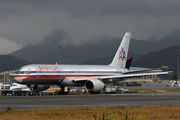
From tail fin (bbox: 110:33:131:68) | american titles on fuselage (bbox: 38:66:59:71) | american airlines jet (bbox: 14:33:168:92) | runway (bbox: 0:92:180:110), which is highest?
tail fin (bbox: 110:33:131:68)

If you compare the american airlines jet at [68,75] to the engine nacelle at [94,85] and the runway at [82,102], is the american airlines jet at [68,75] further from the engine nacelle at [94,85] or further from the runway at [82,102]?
the runway at [82,102]

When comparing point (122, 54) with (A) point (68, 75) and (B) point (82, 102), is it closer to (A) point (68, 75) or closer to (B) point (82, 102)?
(A) point (68, 75)

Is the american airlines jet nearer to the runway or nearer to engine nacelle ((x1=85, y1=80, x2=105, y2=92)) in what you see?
engine nacelle ((x1=85, y1=80, x2=105, y2=92))

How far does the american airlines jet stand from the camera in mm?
52531

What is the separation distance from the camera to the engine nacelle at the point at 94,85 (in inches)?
2188

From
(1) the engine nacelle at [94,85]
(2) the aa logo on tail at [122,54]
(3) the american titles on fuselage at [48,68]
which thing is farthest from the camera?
(2) the aa logo on tail at [122,54]

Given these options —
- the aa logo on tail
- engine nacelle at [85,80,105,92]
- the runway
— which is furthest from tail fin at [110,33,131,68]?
the runway

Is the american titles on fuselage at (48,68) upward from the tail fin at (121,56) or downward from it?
downward

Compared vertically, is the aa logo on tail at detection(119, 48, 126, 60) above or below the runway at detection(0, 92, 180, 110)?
above

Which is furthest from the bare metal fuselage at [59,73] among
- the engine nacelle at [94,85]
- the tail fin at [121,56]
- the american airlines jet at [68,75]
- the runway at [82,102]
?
the runway at [82,102]

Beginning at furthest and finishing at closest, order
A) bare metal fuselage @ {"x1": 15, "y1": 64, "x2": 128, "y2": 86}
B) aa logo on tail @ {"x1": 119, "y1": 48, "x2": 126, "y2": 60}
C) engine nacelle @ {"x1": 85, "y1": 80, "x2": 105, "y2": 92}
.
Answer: aa logo on tail @ {"x1": 119, "y1": 48, "x2": 126, "y2": 60} → engine nacelle @ {"x1": 85, "y1": 80, "x2": 105, "y2": 92} → bare metal fuselage @ {"x1": 15, "y1": 64, "x2": 128, "y2": 86}

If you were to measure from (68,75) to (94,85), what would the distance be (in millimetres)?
4844

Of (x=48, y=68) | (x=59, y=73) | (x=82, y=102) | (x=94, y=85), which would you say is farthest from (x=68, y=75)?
(x=82, y=102)

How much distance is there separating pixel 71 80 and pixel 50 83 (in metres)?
3.84
